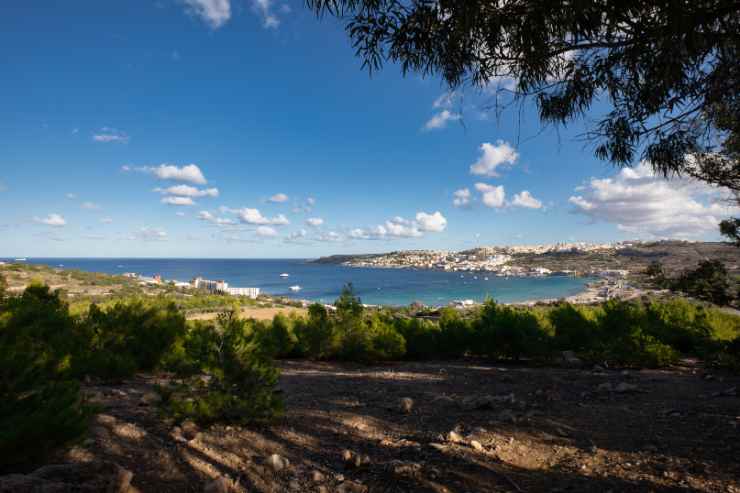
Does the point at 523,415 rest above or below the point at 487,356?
above

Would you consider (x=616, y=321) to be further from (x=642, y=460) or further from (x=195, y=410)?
(x=195, y=410)

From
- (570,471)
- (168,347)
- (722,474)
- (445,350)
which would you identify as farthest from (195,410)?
(445,350)

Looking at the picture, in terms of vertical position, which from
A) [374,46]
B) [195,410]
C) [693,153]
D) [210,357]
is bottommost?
[195,410]

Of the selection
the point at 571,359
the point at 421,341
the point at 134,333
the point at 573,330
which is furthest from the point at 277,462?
the point at 573,330

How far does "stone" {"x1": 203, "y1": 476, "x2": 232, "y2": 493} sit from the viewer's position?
237cm

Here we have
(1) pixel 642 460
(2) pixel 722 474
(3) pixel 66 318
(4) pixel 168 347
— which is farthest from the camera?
(4) pixel 168 347

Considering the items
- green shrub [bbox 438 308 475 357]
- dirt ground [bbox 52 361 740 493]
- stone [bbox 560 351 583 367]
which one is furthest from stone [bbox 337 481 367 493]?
green shrub [bbox 438 308 475 357]

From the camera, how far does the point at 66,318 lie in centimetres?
674

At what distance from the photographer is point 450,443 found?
3.24 m

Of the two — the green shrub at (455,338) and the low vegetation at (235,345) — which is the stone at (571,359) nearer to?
the low vegetation at (235,345)

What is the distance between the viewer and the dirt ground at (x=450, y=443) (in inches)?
102

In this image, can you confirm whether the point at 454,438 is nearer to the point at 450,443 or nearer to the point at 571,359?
the point at 450,443

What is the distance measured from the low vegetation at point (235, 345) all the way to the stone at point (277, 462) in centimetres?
69

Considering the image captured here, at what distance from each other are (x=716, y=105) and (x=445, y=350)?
744cm
